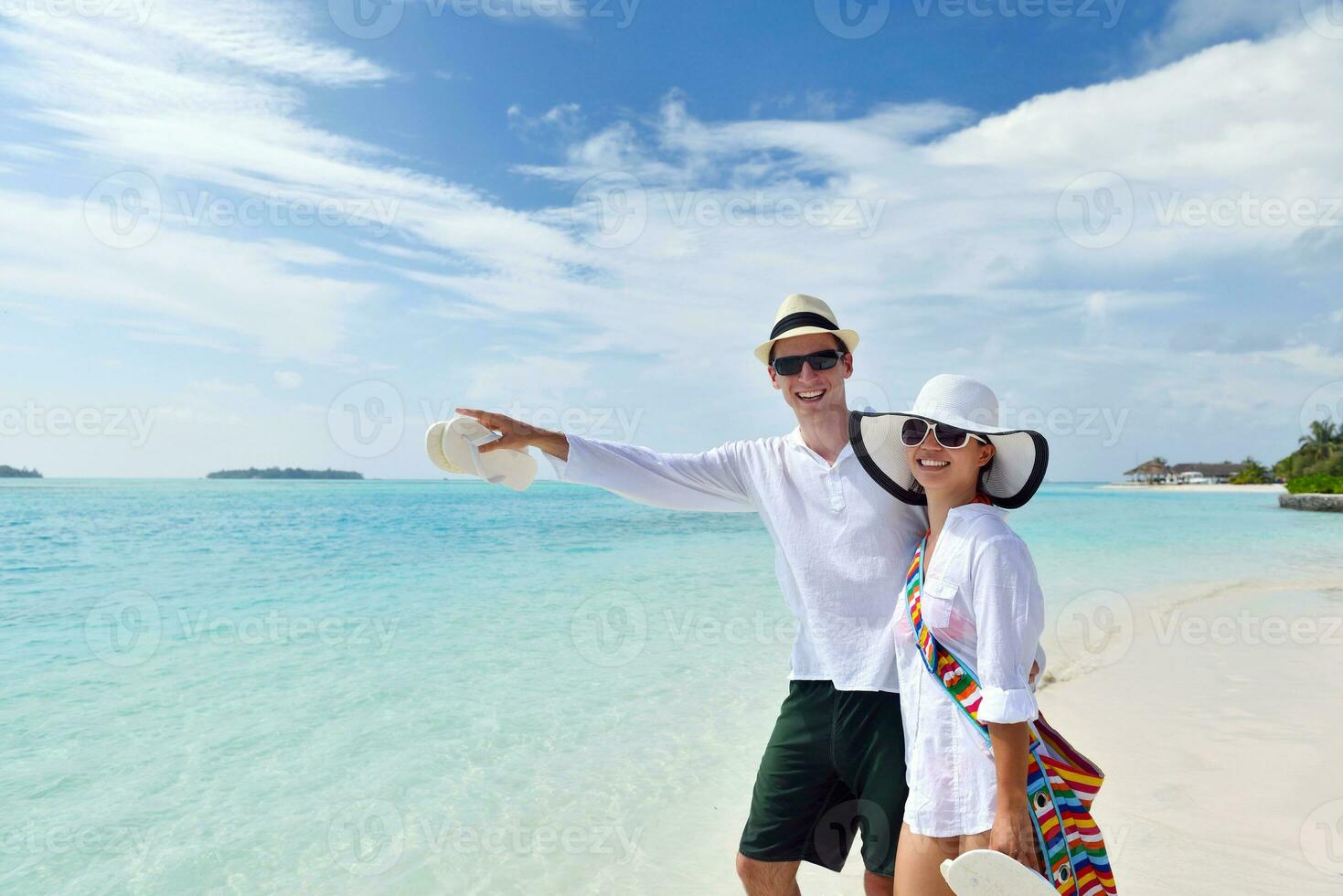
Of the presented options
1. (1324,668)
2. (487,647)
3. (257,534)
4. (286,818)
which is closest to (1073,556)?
(1324,668)

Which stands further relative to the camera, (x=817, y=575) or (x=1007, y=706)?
(x=817, y=575)

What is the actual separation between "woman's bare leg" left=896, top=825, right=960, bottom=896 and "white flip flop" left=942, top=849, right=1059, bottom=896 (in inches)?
4.4

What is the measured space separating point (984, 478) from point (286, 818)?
4531mm

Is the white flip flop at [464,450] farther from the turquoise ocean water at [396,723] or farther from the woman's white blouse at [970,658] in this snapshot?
the turquoise ocean water at [396,723]

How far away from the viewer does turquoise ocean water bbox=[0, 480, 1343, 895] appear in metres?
4.23

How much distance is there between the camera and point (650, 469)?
2.60 m

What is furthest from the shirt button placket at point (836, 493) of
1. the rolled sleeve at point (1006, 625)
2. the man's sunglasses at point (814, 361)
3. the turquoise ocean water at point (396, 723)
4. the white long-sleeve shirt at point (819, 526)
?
the turquoise ocean water at point (396, 723)

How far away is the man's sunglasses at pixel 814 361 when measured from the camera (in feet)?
7.98

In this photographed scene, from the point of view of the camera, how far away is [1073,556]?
18.0m

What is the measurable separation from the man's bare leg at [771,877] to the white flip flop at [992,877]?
765mm

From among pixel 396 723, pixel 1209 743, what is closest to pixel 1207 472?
pixel 1209 743

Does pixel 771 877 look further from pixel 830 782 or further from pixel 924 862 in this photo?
pixel 924 862

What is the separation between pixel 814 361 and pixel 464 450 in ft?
3.44

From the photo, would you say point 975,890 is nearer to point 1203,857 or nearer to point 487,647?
point 1203,857
